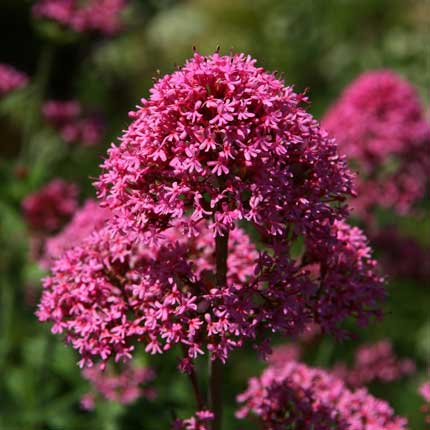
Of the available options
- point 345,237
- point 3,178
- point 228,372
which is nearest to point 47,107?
point 3,178

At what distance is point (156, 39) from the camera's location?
1683 cm

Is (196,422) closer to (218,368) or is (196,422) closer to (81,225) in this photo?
(218,368)

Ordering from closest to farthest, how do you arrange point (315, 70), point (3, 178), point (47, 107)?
point (3, 178) < point (47, 107) < point (315, 70)

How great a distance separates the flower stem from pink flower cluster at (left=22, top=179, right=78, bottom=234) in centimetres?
257

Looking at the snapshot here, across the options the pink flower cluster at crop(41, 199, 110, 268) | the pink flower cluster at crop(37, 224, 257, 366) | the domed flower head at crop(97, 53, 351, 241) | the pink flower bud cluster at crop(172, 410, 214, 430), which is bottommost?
the pink flower bud cluster at crop(172, 410, 214, 430)

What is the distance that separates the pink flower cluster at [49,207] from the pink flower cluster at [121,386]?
4.01 feet

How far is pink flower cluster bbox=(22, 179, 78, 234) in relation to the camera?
5137 millimetres

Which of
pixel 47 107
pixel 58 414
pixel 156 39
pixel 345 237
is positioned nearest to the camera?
pixel 345 237

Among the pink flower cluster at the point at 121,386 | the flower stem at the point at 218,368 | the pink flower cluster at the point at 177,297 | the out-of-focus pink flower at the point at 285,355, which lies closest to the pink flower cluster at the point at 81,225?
the pink flower cluster at the point at 121,386

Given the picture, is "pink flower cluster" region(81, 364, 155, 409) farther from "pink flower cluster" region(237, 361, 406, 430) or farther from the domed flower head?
the domed flower head

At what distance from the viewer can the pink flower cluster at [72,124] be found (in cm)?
643

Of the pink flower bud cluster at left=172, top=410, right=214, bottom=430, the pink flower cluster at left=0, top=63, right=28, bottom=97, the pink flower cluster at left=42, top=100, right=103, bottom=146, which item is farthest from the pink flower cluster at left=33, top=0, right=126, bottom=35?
the pink flower bud cluster at left=172, top=410, right=214, bottom=430

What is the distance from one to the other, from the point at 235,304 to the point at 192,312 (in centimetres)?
17

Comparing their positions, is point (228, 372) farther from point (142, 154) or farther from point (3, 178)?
point (142, 154)
